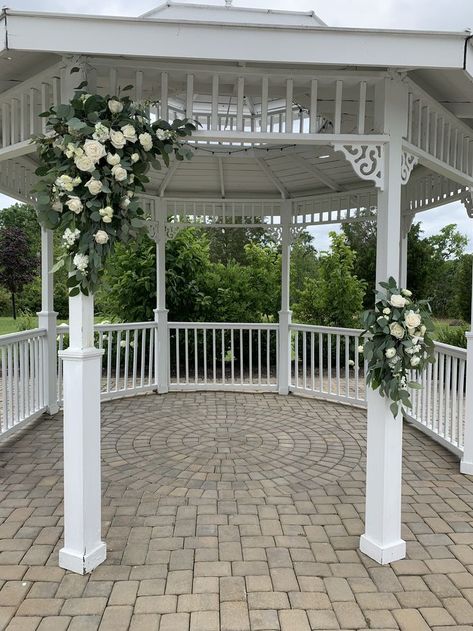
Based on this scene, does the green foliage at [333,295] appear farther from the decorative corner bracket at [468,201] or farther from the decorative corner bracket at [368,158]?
the decorative corner bracket at [368,158]

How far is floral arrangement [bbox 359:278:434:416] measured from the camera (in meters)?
2.41

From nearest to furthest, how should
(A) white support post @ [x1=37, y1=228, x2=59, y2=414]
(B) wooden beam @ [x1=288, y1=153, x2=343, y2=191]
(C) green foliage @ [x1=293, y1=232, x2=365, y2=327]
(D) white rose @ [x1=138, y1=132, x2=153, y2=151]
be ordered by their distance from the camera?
(D) white rose @ [x1=138, y1=132, x2=153, y2=151] → (A) white support post @ [x1=37, y1=228, x2=59, y2=414] → (B) wooden beam @ [x1=288, y1=153, x2=343, y2=191] → (C) green foliage @ [x1=293, y1=232, x2=365, y2=327]

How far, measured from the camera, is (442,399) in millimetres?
4387

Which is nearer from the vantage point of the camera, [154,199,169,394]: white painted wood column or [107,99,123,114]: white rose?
[107,99,123,114]: white rose

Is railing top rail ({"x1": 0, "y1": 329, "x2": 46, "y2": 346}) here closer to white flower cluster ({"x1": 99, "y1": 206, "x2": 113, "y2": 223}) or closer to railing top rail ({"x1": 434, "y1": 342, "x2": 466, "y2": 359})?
white flower cluster ({"x1": 99, "y1": 206, "x2": 113, "y2": 223})

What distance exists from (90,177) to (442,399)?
12.1 ft

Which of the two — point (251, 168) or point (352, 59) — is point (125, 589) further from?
point (251, 168)

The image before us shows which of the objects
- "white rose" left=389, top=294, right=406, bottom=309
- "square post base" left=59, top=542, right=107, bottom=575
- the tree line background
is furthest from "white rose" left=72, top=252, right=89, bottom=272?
the tree line background

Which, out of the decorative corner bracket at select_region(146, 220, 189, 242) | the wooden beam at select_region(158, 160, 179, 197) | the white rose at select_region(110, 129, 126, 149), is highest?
the wooden beam at select_region(158, 160, 179, 197)

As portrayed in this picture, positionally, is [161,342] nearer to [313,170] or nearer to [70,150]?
[313,170]

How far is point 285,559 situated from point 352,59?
2.63m

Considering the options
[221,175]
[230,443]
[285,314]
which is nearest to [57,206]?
[230,443]

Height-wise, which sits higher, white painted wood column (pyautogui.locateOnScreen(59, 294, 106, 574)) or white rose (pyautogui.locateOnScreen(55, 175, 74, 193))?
white rose (pyautogui.locateOnScreen(55, 175, 74, 193))

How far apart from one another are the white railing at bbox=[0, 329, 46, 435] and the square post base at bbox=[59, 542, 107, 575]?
2.13 metres
